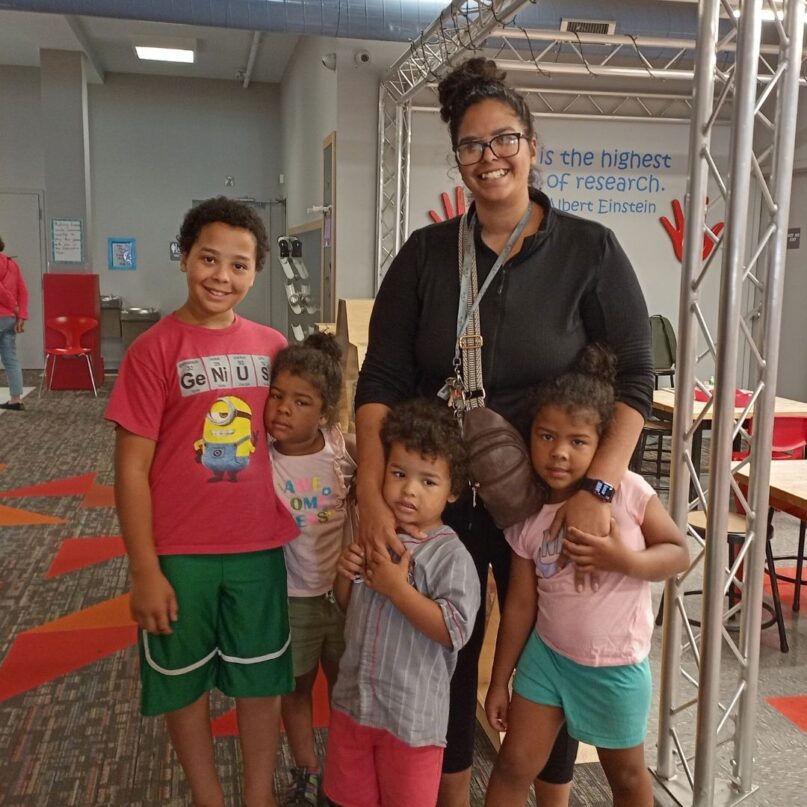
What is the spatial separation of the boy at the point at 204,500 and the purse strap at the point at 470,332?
0.46 m

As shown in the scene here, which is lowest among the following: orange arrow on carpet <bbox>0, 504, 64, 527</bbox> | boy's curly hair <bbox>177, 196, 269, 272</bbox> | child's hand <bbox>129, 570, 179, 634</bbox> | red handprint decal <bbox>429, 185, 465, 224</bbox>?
A: orange arrow on carpet <bbox>0, 504, 64, 527</bbox>

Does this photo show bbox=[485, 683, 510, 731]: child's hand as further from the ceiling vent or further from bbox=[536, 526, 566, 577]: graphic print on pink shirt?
the ceiling vent

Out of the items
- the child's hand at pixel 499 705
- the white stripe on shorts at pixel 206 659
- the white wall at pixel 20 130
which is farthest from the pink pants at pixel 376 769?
the white wall at pixel 20 130

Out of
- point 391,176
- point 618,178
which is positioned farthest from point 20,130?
point 618,178

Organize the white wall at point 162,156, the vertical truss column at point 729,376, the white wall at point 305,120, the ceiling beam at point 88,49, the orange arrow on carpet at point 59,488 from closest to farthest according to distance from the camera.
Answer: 1. the vertical truss column at point 729,376
2. the orange arrow on carpet at point 59,488
3. the white wall at point 305,120
4. the ceiling beam at point 88,49
5. the white wall at point 162,156

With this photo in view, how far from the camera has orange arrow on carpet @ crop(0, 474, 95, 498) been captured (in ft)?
16.5

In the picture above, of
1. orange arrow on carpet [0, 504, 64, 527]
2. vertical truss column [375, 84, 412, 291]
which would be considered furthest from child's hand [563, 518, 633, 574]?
vertical truss column [375, 84, 412, 291]

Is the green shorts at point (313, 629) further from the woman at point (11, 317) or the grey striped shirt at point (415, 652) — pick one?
the woman at point (11, 317)

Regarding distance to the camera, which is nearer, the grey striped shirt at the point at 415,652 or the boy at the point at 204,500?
the grey striped shirt at the point at 415,652

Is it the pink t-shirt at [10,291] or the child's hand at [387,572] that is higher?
the pink t-shirt at [10,291]

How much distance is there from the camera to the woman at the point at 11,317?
7535 millimetres

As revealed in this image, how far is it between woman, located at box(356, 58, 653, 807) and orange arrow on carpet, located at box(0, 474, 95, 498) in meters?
4.05

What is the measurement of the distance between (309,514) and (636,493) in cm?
71

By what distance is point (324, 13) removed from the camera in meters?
5.75
